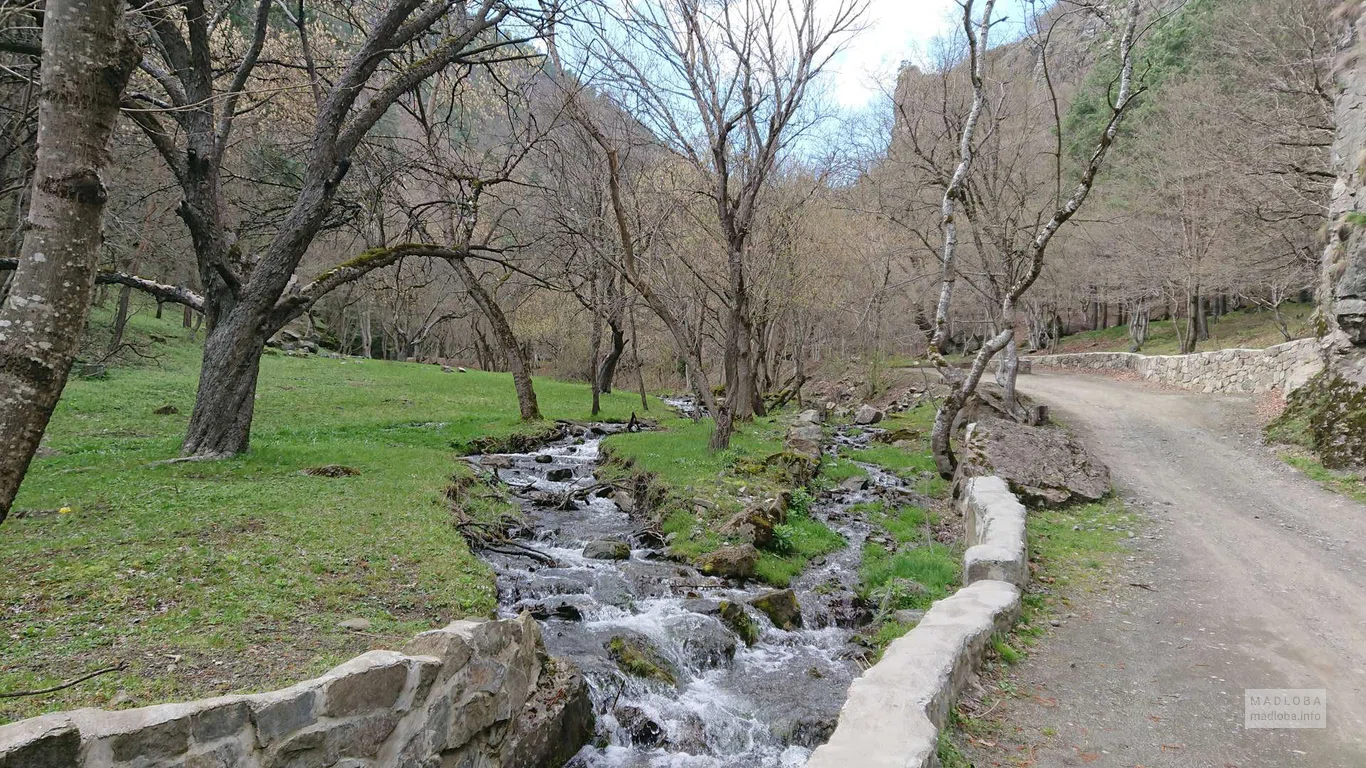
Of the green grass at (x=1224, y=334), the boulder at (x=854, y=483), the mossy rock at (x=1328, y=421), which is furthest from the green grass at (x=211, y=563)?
the green grass at (x=1224, y=334)

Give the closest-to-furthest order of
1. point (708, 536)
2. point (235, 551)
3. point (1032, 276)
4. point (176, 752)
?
point (176, 752)
point (235, 551)
point (708, 536)
point (1032, 276)

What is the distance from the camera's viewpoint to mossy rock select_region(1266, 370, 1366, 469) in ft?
33.5

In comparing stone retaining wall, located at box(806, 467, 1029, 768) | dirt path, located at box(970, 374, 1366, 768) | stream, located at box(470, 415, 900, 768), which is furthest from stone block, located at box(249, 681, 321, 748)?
dirt path, located at box(970, 374, 1366, 768)

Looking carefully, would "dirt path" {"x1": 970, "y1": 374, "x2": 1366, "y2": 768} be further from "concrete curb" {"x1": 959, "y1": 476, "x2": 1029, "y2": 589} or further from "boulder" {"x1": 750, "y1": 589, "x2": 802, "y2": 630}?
"boulder" {"x1": 750, "y1": 589, "x2": 802, "y2": 630}

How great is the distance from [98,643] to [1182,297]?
38.3m

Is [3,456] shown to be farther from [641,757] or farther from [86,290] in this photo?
[641,757]

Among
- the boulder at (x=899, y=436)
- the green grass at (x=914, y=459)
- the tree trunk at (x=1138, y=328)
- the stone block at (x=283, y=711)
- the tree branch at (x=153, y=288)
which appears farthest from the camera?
the tree trunk at (x=1138, y=328)

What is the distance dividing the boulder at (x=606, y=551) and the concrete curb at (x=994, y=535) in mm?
4108

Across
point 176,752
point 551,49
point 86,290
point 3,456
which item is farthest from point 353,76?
point 176,752

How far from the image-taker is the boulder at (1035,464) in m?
9.69

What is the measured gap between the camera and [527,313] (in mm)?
33125

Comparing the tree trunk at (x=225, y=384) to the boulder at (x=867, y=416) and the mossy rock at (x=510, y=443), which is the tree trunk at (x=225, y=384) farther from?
the boulder at (x=867, y=416)

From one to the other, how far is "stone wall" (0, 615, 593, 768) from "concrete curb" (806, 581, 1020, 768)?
229cm

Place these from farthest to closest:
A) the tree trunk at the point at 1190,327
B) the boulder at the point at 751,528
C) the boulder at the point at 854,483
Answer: the tree trunk at the point at 1190,327 → the boulder at the point at 854,483 → the boulder at the point at 751,528
